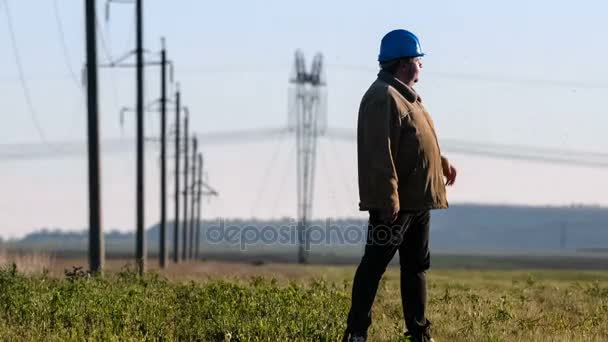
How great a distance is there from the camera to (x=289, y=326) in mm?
10539

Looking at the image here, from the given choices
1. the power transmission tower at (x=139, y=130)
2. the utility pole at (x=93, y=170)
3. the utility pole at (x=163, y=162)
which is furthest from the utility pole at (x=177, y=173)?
the utility pole at (x=93, y=170)

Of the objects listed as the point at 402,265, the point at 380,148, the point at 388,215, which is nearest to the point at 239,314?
the point at 402,265

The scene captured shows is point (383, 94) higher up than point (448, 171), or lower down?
higher up

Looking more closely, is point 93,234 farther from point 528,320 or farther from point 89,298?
point 528,320

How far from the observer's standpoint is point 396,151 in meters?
9.58

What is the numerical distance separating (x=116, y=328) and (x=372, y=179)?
98.5 inches

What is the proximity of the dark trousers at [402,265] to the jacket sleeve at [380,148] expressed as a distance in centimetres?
24

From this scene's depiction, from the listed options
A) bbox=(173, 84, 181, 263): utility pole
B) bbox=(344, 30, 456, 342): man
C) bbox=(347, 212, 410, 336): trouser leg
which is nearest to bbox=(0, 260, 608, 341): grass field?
bbox=(347, 212, 410, 336): trouser leg

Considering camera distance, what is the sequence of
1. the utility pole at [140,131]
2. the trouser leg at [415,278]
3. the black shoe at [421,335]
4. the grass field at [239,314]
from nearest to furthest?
the trouser leg at [415,278], the black shoe at [421,335], the grass field at [239,314], the utility pole at [140,131]

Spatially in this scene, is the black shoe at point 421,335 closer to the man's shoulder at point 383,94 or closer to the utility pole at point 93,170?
the man's shoulder at point 383,94

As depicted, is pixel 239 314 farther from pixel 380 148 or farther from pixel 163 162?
pixel 163 162

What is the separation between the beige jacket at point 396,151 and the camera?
30.9 ft

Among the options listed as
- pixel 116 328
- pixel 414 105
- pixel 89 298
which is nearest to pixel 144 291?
pixel 89 298

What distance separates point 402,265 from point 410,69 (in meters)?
1.43
